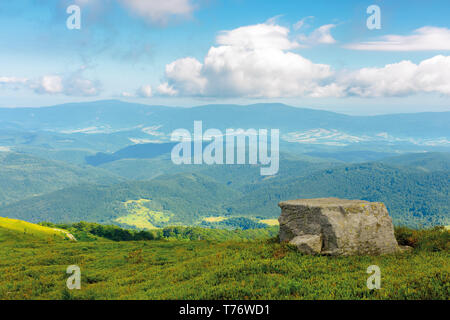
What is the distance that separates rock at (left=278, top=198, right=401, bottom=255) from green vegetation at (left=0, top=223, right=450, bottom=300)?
0.73 m

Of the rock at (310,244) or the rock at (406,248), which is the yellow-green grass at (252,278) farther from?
the rock at (406,248)

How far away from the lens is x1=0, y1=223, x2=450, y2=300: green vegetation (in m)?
12.3

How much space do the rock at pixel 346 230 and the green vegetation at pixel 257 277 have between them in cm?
73

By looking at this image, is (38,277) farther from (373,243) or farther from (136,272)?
(373,243)

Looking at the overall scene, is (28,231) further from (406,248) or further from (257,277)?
(406,248)

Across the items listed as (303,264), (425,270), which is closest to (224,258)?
(303,264)

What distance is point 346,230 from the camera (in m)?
17.5

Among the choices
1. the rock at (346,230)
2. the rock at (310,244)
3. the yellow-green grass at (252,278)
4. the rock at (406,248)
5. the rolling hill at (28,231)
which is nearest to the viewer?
the yellow-green grass at (252,278)

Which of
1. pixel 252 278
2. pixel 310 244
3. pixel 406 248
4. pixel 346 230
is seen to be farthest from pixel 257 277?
pixel 406 248

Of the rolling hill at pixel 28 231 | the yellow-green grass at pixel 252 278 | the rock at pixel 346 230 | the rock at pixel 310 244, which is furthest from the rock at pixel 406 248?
the rolling hill at pixel 28 231

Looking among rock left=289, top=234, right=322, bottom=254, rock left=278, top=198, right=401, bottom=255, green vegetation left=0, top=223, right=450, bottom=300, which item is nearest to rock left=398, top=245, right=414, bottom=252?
green vegetation left=0, top=223, right=450, bottom=300

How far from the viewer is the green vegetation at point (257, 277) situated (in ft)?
40.4
